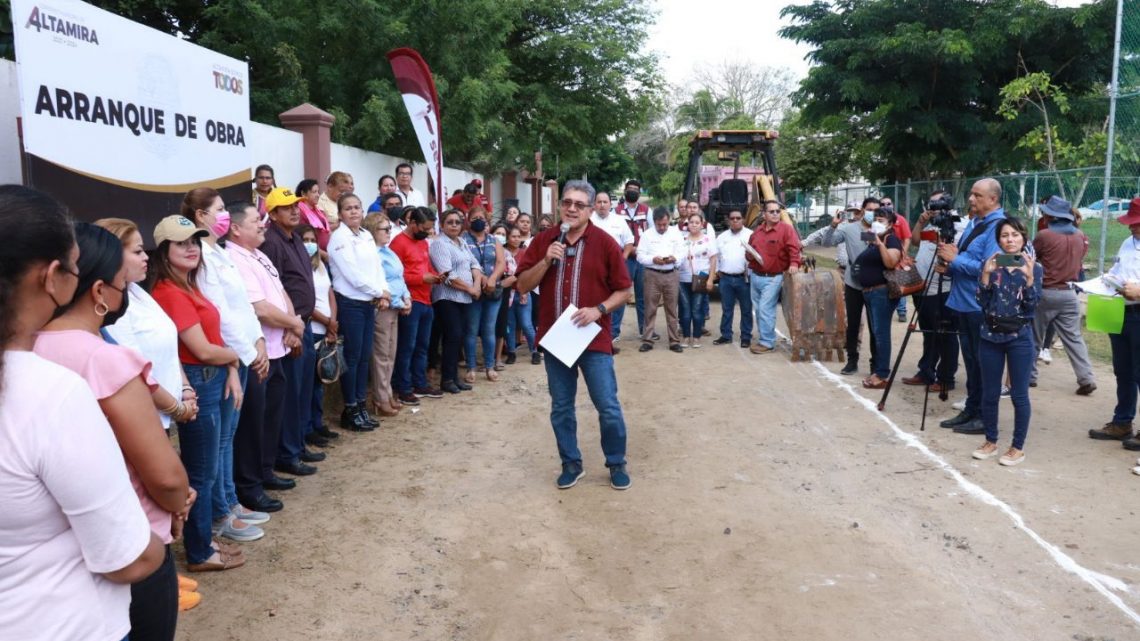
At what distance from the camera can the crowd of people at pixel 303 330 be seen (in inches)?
65.2

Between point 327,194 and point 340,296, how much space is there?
1.73m

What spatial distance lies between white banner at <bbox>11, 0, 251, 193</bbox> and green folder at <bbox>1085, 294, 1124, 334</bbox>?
6447 mm

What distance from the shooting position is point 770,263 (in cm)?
1036

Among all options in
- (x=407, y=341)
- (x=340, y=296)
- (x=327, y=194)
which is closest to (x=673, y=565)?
(x=340, y=296)

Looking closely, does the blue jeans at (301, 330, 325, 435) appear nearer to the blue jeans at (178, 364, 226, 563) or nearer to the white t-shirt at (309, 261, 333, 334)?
the white t-shirt at (309, 261, 333, 334)

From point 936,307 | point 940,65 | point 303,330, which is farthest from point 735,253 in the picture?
point 940,65

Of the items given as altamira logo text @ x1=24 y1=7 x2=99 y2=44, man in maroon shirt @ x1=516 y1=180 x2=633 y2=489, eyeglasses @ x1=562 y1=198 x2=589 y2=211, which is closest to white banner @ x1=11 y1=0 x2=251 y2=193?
altamira logo text @ x1=24 y1=7 x2=99 y2=44

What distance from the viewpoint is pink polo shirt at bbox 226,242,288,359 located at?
4730 millimetres

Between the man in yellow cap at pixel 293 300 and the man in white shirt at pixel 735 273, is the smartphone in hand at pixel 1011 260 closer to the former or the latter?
the man in yellow cap at pixel 293 300

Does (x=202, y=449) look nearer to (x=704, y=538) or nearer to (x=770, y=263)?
(x=704, y=538)

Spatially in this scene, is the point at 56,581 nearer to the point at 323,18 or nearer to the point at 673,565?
the point at 673,565

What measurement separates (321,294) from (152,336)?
2.72 metres

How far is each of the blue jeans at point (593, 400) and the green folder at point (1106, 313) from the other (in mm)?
3667

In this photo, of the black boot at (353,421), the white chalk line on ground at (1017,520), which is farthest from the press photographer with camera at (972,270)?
the black boot at (353,421)
